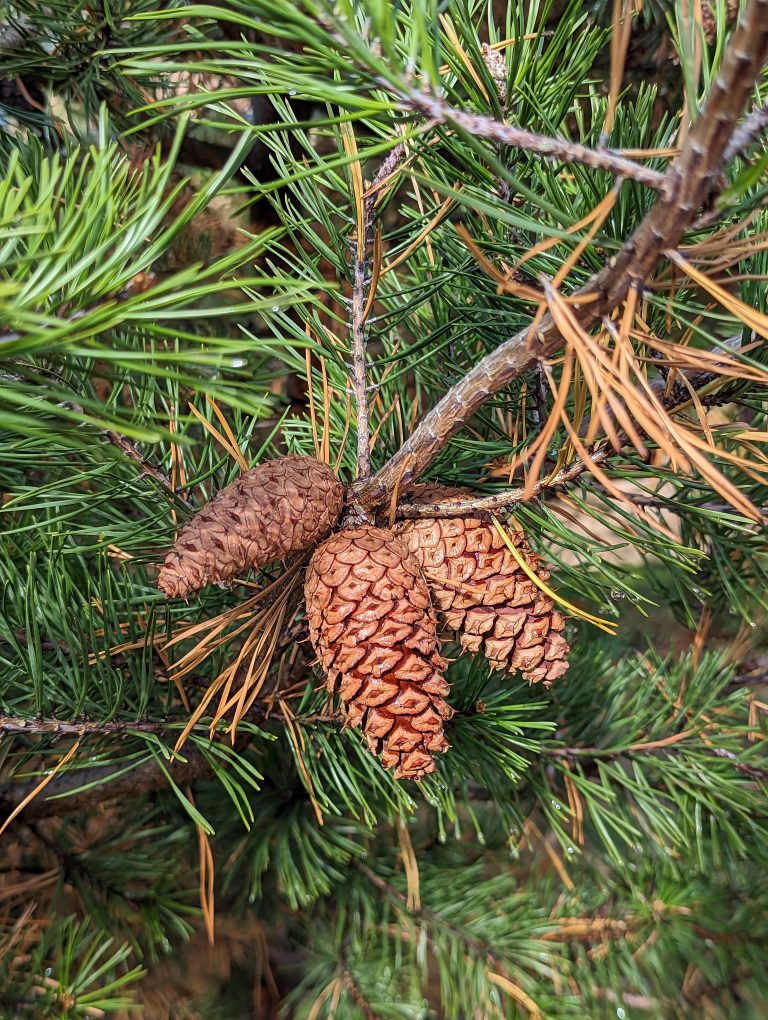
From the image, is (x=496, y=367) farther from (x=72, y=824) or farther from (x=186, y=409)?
(x=72, y=824)

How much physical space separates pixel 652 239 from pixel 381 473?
0.58 ft

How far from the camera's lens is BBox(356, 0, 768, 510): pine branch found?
0.19m

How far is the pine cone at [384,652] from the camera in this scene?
34 centimetres

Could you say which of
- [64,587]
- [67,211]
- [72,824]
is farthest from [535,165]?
[72,824]

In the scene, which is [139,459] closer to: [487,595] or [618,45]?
[487,595]

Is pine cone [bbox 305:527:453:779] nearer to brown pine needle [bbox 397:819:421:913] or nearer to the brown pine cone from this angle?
the brown pine cone

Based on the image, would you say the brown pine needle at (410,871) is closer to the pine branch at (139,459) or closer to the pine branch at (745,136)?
the pine branch at (139,459)

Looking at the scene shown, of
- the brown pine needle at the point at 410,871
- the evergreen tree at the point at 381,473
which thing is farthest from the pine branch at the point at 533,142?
the brown pine needle at the point at 410,871

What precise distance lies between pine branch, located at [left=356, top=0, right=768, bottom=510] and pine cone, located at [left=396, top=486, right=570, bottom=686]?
33mm

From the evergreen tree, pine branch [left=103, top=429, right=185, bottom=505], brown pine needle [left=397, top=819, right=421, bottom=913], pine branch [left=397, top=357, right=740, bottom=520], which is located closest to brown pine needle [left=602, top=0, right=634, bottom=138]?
the evergreen tree

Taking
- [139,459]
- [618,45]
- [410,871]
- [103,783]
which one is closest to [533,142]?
[618,45]

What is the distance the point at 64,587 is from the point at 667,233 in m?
0.32

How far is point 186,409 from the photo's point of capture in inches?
23.9

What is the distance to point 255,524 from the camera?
0.34 meters
